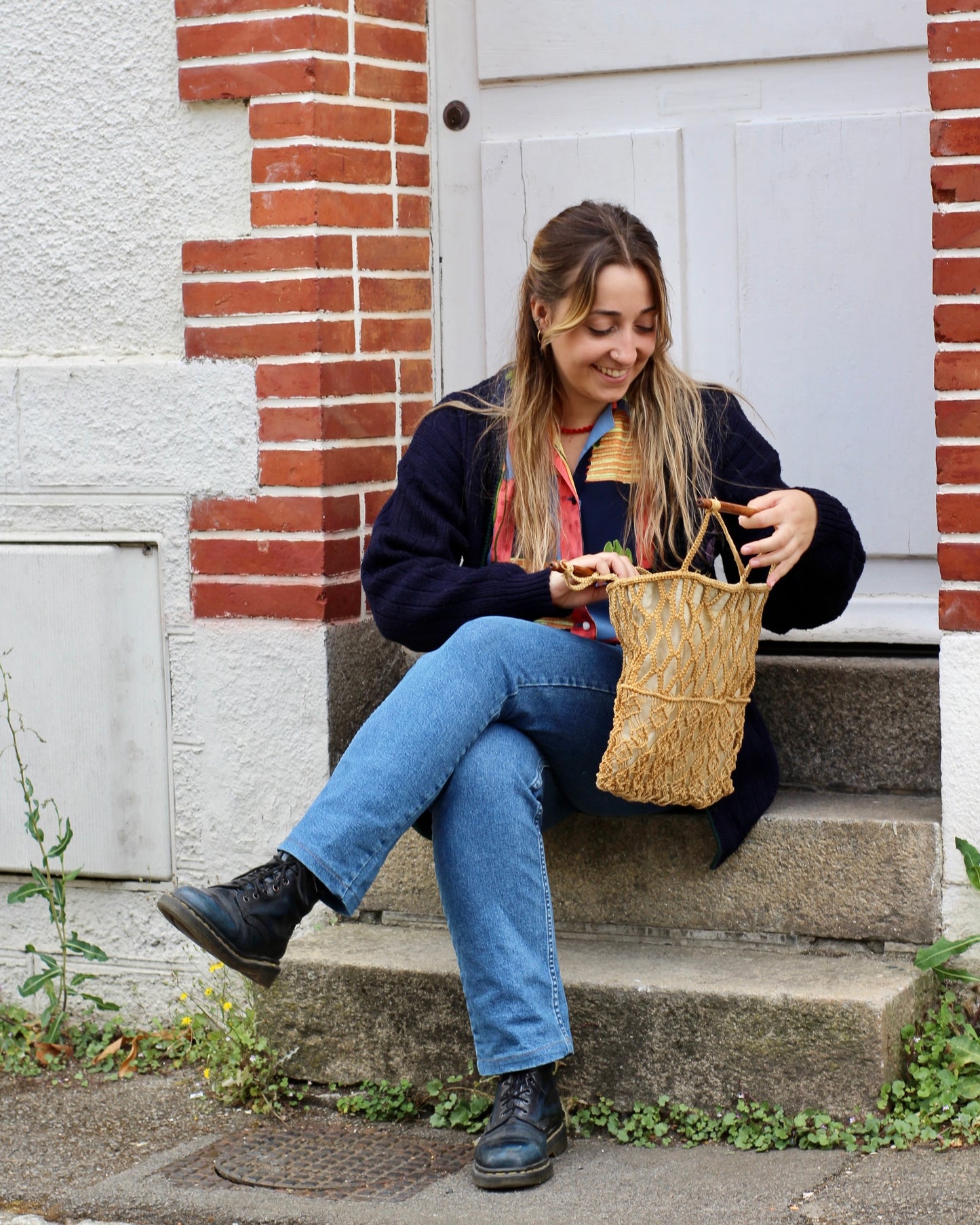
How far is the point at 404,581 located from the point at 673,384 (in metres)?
0.64

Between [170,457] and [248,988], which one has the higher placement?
[170,457]

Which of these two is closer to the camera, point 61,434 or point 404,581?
point 404,581

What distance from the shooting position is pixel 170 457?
361cm

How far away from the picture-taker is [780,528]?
114 inches

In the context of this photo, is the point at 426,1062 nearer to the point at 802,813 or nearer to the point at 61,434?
the point at 802,813

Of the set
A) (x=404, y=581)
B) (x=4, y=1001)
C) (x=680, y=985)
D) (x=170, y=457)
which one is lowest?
(x=4, y=1001)

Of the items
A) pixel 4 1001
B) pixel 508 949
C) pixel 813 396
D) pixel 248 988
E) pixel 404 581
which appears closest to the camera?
pixel 508 949

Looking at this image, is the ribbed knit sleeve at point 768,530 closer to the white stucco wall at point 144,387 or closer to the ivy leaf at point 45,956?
the white stucco wall at point 144,387

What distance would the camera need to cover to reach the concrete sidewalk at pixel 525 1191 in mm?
2562

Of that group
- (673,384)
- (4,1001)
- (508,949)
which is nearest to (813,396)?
(673,384)

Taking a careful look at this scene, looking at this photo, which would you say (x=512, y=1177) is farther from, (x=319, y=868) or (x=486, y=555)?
(x=486, y=555)

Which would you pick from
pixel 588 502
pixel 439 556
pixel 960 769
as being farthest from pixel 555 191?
pixel 960 769

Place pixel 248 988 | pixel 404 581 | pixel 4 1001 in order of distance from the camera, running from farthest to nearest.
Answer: pixel 4 1001
pixel 248 988
pixel 404 581

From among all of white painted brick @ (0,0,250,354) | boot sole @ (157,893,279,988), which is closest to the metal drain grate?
boot sole @ (157,893,279,988)
